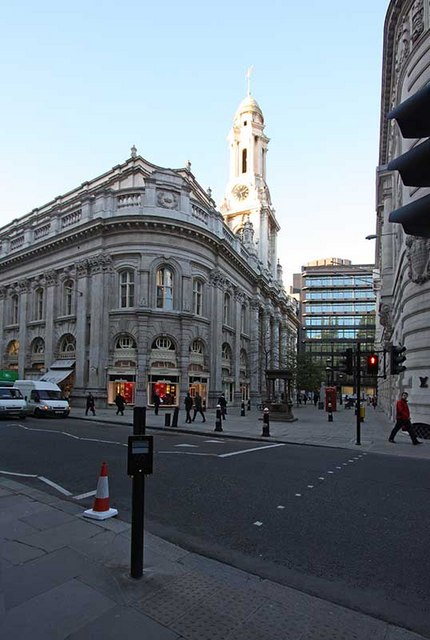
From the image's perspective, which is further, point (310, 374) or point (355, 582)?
point (310, 374)

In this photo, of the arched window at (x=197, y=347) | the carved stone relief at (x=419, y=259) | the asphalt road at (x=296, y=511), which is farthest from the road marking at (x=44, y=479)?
the arched window at (x=197, y=347)

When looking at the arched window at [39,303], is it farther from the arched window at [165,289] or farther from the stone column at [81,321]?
the arched window at [165,289]

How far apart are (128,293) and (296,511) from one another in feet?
100

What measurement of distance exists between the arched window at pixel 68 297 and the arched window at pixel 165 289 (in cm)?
842

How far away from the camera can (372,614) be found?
3.69m

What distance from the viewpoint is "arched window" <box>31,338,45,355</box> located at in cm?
4176

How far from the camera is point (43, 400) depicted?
1024 inches

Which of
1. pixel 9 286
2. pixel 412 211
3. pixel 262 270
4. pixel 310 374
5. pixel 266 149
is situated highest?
Result: pixel 266 149

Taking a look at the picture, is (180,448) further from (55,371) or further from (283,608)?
(55,371)

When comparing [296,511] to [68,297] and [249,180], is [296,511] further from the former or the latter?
[249,180]

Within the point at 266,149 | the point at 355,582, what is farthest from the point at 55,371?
the point at 266,149

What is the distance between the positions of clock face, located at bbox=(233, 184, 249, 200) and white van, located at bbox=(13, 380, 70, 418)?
4686 centimetres

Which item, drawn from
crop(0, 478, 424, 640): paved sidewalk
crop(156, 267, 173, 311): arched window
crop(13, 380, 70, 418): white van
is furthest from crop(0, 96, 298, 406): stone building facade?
crop(0, 478, 424, 640): paved sidewalk

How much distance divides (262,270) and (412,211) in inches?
2246
